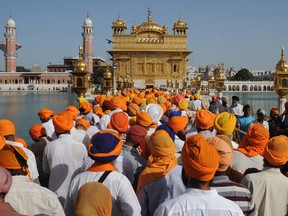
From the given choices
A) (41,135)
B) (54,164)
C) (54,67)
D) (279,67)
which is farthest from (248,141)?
(54,67)

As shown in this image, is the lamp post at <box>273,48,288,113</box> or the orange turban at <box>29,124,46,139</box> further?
the lamp post at <box>273,48,288,113</box>

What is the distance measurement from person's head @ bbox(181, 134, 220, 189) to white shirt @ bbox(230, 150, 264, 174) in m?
1.59

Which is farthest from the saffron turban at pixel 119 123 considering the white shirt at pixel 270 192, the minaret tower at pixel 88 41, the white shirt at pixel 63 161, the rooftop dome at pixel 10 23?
the rooftop dome at pixel 10 23

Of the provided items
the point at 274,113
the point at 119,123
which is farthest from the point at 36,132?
the point at 274,113

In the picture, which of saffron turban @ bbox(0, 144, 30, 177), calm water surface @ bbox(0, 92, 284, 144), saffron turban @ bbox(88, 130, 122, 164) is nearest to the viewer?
saffron turban @ bbox(0, 144, 30, 177)

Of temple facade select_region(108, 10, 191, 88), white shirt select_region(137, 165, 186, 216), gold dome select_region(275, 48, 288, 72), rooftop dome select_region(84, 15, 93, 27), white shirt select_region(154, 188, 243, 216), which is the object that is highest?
rooftop dome select_region(84, 15, 93, 27)

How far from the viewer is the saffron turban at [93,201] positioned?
2152 mm

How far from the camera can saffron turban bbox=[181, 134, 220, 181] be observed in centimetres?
239

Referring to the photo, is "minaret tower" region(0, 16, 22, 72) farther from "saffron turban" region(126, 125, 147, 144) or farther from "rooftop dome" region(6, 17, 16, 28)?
"saffron turban" region(126, 125, 147, 144)

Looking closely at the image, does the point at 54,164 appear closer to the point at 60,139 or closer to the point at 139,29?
the point at 60,139

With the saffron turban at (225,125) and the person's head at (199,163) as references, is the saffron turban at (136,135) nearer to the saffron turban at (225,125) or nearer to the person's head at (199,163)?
the saffron turban at (225,125)

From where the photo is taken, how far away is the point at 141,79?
53.2 metres

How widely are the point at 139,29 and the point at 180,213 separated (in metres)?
52.9

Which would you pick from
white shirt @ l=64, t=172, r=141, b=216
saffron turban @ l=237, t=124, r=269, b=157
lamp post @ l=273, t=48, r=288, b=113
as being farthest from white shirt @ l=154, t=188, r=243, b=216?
lamp post @ l=273, t=48, r=288, b=113
